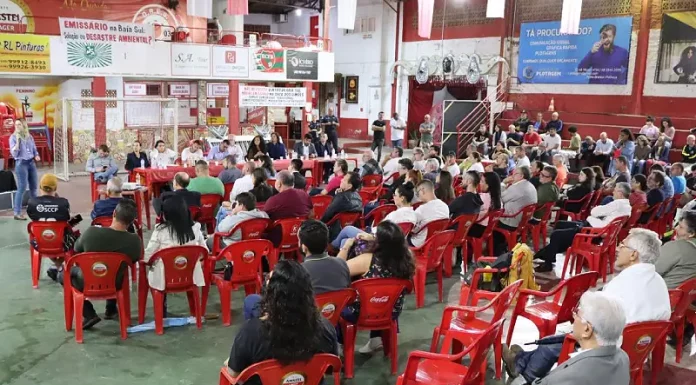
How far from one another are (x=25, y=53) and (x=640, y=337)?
41.1 feet

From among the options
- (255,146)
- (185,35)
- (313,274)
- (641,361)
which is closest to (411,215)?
(313,274)

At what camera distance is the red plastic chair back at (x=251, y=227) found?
5.56 meters

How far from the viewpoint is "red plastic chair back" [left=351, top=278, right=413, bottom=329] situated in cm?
394

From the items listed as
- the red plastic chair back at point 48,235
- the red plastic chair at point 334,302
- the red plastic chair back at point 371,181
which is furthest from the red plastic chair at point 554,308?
the red plastic chair back at point 371,181

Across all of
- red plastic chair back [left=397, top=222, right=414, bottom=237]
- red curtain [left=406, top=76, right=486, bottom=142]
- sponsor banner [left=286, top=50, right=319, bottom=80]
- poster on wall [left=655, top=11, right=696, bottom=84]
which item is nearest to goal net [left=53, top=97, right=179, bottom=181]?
sponsor banner [left=286, top=50, right=319, bottom=80]

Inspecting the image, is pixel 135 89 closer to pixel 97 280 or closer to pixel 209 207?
pixel 209 207

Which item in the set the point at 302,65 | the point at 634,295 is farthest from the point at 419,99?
the point at 634,295

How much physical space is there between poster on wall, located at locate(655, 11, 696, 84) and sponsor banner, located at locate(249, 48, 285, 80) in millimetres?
9577

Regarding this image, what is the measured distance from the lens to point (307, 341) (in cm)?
271

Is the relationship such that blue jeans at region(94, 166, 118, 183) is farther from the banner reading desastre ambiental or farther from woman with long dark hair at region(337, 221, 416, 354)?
the banner reading desastre ambiental

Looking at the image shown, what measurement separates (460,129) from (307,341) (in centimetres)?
1567

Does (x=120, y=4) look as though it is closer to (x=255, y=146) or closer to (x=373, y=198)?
(x=255, y=146)

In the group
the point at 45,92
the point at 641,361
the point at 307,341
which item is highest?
the point at 45,92

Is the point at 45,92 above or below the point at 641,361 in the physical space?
above
